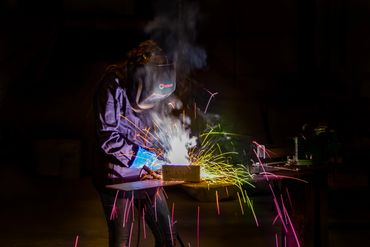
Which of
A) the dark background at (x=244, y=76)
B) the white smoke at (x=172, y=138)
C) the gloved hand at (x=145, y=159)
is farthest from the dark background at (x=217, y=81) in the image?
the gloved hand at (x=145, y=159)

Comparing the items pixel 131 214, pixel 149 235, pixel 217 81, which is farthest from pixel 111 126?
pixel 217 81

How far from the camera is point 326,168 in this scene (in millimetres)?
5199

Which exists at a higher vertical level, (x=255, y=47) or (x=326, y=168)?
(x=255, y=47)

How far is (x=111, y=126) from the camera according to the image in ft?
15.0

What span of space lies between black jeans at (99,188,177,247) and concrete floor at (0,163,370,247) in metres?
2.66

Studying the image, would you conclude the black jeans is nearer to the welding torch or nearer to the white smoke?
the welding torch

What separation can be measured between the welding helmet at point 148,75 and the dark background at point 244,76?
6523 millimetres

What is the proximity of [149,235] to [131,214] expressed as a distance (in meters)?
3.39

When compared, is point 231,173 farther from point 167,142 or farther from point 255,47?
point 255,47

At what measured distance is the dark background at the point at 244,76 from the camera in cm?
1190

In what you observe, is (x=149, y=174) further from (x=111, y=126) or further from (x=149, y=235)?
(x=149, y=235)

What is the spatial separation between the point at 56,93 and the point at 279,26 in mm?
4678

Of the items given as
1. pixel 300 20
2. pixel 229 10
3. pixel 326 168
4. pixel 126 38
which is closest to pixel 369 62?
pixel 300 20

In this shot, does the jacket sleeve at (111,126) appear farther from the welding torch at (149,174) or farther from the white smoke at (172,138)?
the white smoke at (172,138)
